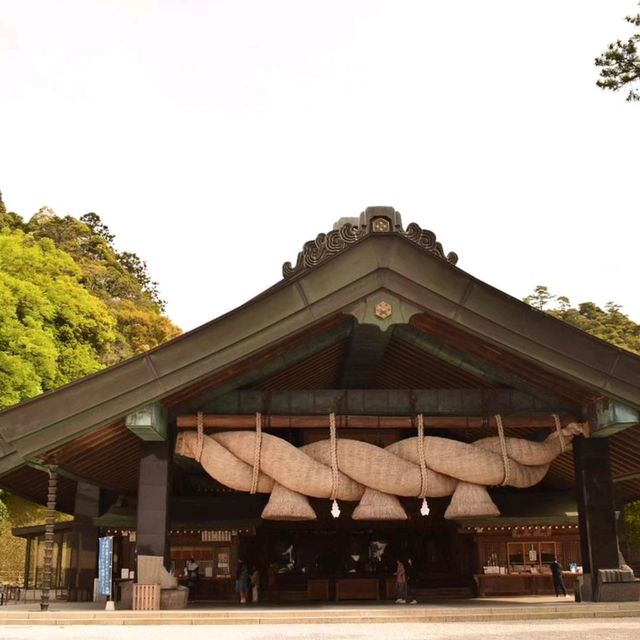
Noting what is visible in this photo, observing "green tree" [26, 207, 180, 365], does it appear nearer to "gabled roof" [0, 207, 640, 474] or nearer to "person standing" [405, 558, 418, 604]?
"person standing" [405, 558, 418, 604]

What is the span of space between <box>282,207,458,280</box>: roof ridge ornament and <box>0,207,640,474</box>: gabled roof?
2 cm

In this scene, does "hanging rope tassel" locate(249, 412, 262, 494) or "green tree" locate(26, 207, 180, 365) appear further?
"green tree" locate(26, 207, 180, 365)

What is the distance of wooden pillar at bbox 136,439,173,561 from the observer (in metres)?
14.7

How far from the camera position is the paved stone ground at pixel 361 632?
1062 cm

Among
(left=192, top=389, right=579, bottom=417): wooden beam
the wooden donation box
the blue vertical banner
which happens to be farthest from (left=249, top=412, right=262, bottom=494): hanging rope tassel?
the wooden donation box

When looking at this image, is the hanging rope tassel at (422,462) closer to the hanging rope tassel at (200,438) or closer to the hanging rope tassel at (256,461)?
the hanging rope tassel at (256,461)

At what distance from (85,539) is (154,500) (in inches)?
379

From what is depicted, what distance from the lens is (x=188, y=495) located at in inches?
922

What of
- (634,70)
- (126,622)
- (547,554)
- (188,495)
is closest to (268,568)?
(188,495)

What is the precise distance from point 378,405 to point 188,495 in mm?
9114

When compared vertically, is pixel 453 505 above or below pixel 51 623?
above

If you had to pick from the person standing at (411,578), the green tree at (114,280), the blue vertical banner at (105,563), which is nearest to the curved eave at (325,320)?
the blue vertical banner at (105,563)

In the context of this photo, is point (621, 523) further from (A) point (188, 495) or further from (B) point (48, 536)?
(B) point (48, 536)

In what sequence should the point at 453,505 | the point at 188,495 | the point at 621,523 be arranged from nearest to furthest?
the point at 453,505 < the point at 188,495 < the point at 621,523
